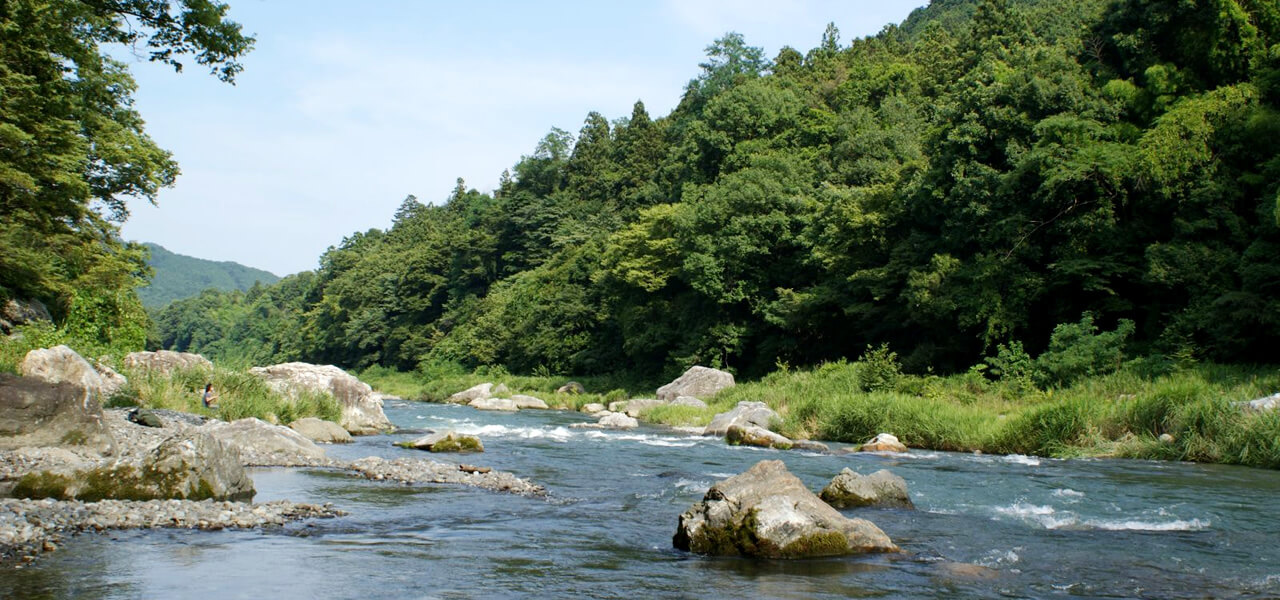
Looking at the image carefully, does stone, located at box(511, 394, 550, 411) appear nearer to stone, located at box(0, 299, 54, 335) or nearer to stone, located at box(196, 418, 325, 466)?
stone, located at box(0, 299, 54, 335)

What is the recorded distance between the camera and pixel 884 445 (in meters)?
22.8

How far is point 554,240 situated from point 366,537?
76013 millimetres

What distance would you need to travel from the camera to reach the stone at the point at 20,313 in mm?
27467

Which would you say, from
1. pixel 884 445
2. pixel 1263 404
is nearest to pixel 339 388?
pixel 884 445

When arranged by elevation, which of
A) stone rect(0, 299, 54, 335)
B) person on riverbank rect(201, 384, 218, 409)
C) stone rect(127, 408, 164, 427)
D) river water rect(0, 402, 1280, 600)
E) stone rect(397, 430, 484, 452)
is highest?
stone rect(0, 299, 54, 335)

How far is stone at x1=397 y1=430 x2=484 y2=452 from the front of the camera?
21.5 m

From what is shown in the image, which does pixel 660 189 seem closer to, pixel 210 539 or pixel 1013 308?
pixel 1013 308

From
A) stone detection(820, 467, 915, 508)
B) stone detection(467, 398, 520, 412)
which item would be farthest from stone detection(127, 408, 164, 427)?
stone detection(467, 398, 520, 412)

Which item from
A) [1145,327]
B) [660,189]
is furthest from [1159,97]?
[660,189]

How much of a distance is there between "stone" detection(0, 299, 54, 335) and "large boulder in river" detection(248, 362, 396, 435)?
A: 24.0ft

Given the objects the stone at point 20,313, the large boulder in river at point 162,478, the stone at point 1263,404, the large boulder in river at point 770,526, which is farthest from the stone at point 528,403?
the large boulder in river at point 770,526

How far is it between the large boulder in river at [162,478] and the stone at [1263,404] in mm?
20008

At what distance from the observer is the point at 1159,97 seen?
32.2 metres

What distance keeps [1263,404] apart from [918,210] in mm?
20581
